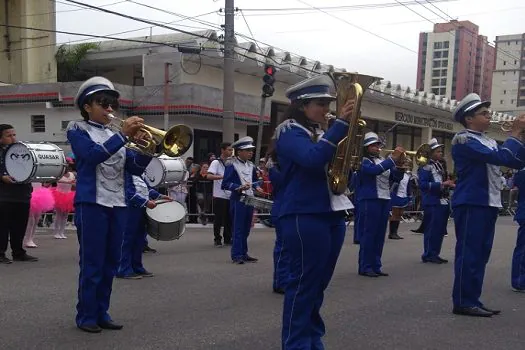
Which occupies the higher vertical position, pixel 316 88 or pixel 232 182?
pixel 316 88

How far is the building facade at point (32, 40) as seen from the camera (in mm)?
22109

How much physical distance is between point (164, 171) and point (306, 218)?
6143 millimetres

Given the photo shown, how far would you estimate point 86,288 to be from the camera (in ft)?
15.9

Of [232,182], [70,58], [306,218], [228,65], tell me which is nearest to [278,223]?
[306,218]

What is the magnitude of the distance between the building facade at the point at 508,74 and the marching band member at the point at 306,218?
79.1 m

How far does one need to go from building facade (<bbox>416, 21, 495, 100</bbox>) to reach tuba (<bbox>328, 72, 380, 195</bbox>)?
74.8m

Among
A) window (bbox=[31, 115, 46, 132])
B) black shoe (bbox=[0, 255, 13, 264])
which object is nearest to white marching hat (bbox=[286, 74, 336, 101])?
black shoe (bbox=[0, 255, 13, 264])

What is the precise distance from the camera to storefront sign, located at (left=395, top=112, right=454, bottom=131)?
31431mm

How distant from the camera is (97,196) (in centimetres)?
493

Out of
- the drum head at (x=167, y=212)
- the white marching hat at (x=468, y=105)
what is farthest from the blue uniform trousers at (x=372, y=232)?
the drum head at (x=167, y=212)

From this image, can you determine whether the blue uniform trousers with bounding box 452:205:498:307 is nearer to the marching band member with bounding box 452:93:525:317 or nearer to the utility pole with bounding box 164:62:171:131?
the marching band member with bounding box 452:93:525:317

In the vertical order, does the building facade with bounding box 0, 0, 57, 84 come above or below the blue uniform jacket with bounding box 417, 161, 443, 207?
above

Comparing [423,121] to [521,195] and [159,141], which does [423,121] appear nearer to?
[521,195]

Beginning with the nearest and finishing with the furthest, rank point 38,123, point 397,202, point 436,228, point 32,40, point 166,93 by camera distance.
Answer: point 436,228, point 397,202, point 166,93, point 38,123, point 32,40
